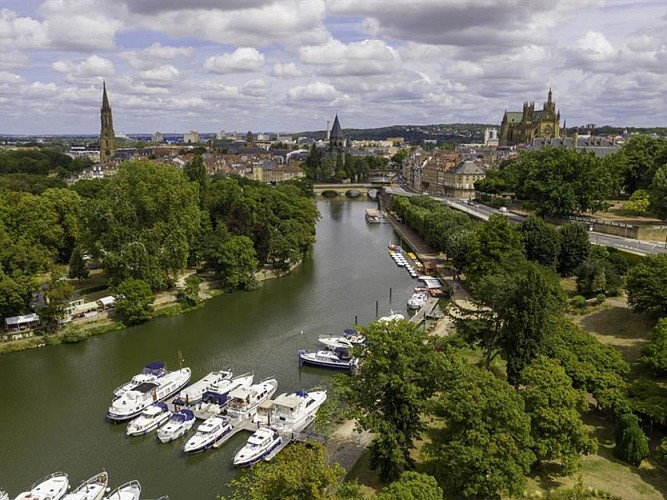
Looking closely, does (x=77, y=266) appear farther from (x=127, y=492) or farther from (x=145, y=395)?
(x=127, y=492)

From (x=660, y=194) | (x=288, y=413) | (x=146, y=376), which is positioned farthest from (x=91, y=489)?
(x=660, y=194)

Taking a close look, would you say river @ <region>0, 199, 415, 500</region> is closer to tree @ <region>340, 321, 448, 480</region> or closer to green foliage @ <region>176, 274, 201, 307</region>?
green foliage @ <region>176, 274, 201, 307</region>

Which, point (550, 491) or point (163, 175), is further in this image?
point (163, 175)

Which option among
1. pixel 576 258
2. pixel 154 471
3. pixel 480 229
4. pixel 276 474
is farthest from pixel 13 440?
pixel 576 258

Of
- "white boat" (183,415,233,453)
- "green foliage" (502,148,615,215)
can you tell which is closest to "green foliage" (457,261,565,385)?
"white boat" (183,415,233,453)

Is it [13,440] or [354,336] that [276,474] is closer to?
[13,440]

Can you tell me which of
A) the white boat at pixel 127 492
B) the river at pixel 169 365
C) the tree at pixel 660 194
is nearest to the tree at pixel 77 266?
the river at pixel 169 365

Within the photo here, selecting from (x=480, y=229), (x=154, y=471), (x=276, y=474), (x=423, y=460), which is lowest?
(x=154, y=471)
